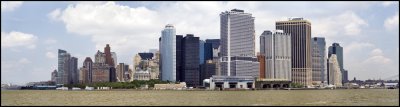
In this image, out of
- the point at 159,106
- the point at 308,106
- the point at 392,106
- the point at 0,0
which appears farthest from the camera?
the point at 159,106

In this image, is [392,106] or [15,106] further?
[15,106]

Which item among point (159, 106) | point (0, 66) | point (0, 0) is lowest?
point (159, 106)

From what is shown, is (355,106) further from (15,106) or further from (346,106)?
(15,106)

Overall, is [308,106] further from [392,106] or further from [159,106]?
[159,106]

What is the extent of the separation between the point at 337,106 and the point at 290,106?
21.6ft

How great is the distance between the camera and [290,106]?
89.2 metres

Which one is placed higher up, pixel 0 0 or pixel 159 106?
pixel 0 0

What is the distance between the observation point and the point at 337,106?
88.5 meters

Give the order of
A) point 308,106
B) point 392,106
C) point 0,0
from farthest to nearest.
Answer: point 308,106, point 392,106, point 0,0

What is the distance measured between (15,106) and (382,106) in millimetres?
51852

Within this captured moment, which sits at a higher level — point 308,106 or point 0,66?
point 0,66

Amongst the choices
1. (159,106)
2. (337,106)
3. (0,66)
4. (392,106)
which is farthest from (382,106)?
(0,66)

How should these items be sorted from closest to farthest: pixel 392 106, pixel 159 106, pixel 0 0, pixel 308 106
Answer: pixel 0 0 → pixel 392 106 → pixel 308 106 → pixel 159 106

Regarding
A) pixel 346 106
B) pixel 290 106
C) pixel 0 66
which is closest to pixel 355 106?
pixel 346 106
